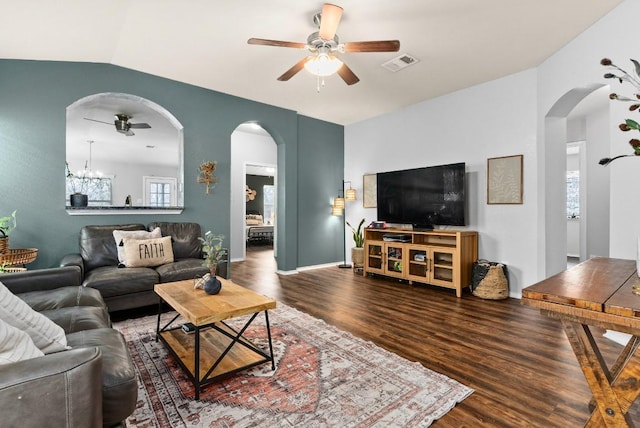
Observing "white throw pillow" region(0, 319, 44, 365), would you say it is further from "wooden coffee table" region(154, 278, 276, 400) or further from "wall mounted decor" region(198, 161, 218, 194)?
"wall mounted decor" region(198, 161, 218, 194)

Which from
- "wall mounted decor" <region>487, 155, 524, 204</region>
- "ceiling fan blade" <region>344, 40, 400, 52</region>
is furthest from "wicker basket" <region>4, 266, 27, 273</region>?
"wall mounted decor" <region>487, 155, 524, 204</region>

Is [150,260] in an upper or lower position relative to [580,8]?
lower

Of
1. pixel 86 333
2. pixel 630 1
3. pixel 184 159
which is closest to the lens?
pixel 86 333

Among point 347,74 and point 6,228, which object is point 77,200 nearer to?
point 6,228

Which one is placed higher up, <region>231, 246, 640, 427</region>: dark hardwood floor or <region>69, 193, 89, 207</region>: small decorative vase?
<region>69, 193, 89, 207</region>: small decorative vase

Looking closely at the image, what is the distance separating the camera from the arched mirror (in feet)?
13.4

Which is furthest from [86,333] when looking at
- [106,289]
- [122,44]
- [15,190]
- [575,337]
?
[122,44]

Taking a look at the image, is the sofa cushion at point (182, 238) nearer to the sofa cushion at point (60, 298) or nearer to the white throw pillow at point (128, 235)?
the white throw pillow at point (128, 235)

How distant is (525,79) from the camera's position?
12.4 ft

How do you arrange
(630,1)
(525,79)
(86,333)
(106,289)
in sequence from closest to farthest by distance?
1. (86,333)
2. (630,1)
3. (106,289)
4. (525,79)

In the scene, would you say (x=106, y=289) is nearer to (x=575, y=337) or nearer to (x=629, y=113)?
(x=575, y=337)

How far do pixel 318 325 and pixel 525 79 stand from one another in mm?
3746

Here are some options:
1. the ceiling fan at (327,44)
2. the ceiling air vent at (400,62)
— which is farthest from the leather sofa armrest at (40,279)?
the ceiling air vent at (400,62)

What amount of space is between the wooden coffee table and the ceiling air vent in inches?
114
